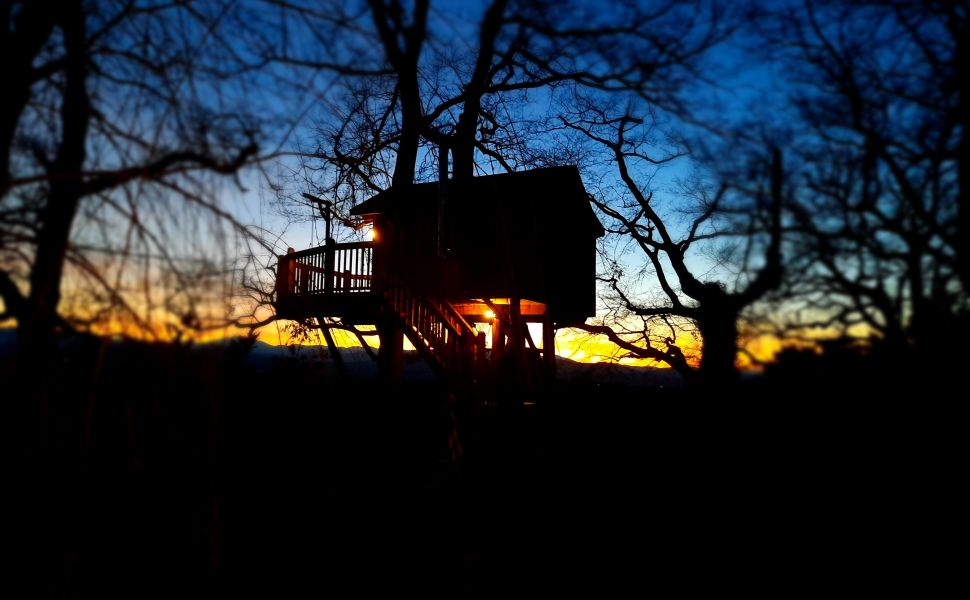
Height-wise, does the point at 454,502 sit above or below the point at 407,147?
below

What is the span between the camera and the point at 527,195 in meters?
15.8

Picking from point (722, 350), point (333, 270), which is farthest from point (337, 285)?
point (722, 350)

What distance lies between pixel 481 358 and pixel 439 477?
4286 mm

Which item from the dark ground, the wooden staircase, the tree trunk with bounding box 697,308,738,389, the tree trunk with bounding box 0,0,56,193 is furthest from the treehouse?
the tree trunk with bounding box 697,308,738,389

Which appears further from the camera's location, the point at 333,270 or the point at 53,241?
the point at 333,270

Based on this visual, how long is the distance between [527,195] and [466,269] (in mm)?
2960

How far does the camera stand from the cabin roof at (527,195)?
1491cm

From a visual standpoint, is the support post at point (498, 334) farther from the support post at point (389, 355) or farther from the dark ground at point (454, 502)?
the dark ground at point (454, 502)

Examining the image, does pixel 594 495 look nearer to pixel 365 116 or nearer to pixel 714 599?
pixel 714 599

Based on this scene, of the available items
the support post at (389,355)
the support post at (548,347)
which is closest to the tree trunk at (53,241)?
the support post at (389,355)

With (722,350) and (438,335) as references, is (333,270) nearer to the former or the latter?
(438,335)

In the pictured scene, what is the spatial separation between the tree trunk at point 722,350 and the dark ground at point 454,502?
211 millimetres

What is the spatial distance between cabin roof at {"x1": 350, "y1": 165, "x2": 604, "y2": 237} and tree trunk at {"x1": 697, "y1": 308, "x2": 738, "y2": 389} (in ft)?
32.6

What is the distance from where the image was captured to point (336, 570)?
5125mm
